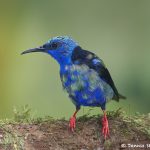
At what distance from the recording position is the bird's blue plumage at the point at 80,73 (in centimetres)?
670

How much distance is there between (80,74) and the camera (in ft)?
21.9

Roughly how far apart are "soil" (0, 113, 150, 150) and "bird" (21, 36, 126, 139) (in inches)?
4.7

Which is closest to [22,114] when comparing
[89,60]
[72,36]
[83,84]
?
[83,84]

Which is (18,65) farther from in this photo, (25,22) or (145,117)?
(145,117)

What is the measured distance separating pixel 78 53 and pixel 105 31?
235 inches

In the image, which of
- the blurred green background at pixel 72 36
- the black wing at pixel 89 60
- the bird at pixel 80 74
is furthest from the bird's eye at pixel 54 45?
the blurred green background at pixel 72 36

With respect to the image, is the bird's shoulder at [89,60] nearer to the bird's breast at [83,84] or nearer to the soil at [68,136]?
the bird's breast at [83,84]

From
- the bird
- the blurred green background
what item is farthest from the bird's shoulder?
the blurred green background

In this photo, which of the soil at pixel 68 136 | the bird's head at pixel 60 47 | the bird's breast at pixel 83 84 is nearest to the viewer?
the soil at pixel 68 136

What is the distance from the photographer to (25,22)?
12.6 metres

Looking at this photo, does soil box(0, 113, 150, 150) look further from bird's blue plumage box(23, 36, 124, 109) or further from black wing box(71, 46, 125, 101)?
black wing box(71, 46, 125, 101)

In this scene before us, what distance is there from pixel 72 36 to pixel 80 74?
6.14 meters

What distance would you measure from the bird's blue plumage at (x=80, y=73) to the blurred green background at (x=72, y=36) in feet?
13.0

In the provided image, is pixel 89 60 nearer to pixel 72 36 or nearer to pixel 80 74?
pixel 80 74
